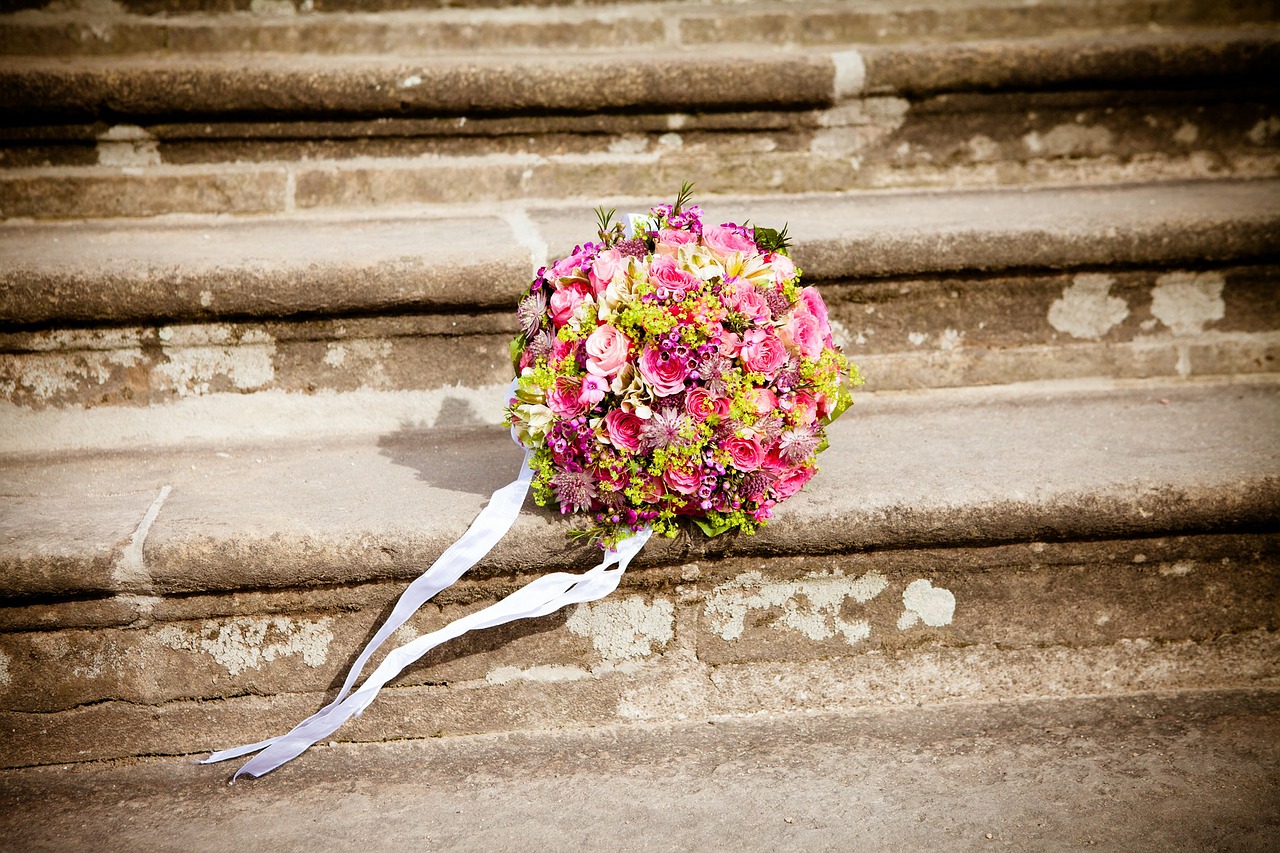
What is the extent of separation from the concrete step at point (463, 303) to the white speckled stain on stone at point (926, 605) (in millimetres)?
813

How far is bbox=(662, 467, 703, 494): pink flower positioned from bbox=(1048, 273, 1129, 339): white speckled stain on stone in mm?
1497

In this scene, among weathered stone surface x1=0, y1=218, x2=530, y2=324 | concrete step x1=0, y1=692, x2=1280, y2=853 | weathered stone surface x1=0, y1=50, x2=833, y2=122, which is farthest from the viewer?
weathered stone surface x1=0, y1=50, x2=833, y2=122

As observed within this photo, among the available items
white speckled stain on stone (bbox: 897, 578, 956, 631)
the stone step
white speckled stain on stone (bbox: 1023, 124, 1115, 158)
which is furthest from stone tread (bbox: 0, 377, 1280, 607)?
the stone step

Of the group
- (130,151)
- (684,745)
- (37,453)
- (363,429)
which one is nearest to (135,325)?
(37,453)

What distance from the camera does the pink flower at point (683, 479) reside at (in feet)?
5.44

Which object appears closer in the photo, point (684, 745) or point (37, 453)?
point (684, 745)

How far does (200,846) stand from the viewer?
5.26ft

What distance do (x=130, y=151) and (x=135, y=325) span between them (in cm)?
84

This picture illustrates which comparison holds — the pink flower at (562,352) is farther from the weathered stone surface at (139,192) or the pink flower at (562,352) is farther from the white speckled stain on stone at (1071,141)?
the white speckled stain on stone at (1071,141)

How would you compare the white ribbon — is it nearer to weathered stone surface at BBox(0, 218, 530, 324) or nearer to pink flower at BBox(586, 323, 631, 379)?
pink flower at BBox(586, 323, 631, 379)

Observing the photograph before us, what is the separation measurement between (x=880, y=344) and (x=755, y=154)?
876 millimetres

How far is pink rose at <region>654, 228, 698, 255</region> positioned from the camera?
1.74 metres

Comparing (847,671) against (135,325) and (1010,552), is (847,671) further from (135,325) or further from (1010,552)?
(135,325)

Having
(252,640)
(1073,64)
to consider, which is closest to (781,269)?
(252,640)
